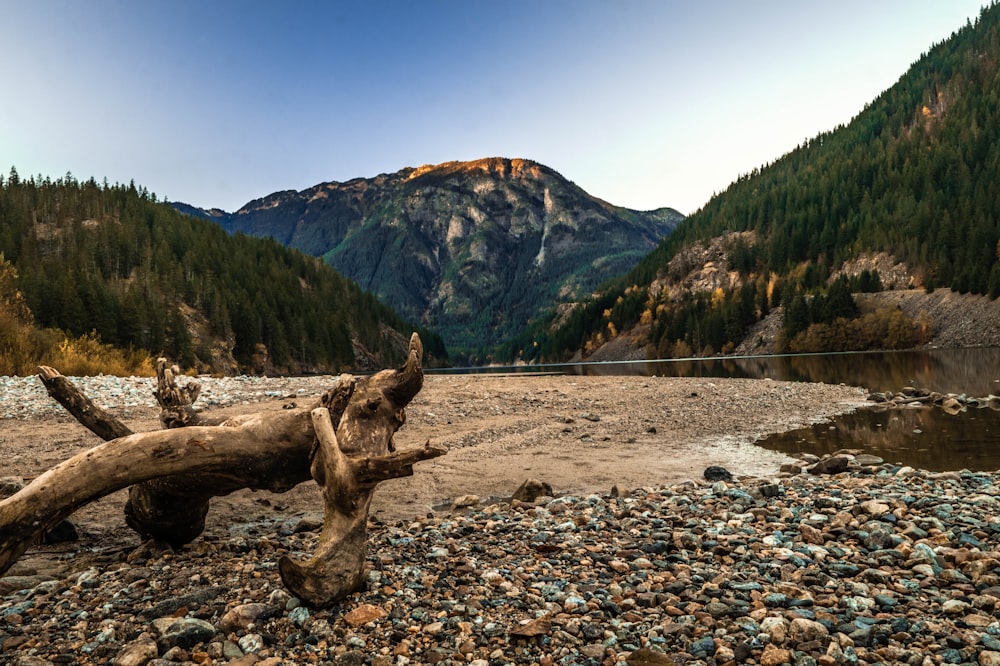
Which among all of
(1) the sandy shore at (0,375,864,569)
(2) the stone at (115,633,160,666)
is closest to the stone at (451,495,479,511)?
(1) the sandy shore at (0,375,864,569)

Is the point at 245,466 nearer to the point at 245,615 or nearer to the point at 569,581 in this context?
the point at 245,615

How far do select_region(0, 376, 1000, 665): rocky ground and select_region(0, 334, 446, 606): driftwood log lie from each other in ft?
1.42

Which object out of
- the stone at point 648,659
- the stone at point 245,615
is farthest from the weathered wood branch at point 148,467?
the stone at point 648,659

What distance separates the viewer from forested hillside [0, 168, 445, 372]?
6138cm

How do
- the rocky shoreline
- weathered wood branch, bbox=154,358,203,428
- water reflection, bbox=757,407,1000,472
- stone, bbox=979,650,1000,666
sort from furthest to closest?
water reflection, bbox=757,407,1000,472
weathered wood branch, bbox=154,358,203,428
the rocky shoreline
stone, bbox=979,650,1000,666

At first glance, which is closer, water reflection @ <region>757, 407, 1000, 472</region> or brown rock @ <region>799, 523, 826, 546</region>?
brown rock @ <region>799, 523, 826, 546</region>

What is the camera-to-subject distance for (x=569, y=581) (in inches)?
203

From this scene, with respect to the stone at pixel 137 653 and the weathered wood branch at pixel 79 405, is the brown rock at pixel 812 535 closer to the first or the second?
the stone at pixel 137 653

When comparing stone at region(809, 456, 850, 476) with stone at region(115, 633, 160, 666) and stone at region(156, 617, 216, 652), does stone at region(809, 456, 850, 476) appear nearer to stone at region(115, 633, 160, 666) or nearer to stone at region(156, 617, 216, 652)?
stone at region(156, 617, 216, 652)

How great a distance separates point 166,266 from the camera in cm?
9569

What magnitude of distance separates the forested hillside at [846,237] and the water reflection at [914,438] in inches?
3534

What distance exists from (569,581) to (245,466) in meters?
3.76

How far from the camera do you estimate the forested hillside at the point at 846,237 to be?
110375mm

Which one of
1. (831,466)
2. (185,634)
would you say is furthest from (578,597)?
(831,466)
